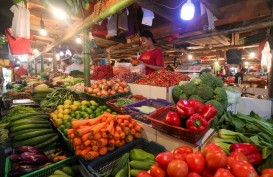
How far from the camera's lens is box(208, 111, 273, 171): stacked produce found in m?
1.57

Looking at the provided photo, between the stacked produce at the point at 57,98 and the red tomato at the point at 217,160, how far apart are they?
3733 mm

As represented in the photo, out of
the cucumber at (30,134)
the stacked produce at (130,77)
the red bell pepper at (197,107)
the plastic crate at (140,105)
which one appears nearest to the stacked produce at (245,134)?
the red bell pepper at (197,107)

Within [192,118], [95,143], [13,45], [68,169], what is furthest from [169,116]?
[13,45]

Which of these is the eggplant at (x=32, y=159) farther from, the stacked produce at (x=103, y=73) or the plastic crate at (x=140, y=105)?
the stacked produce at (x=103, y=73)

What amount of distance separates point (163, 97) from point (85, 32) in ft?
10.5

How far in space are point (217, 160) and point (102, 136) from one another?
54.8 inches

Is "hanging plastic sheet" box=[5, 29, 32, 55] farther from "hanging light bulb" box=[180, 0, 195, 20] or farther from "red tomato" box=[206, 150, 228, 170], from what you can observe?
"red tomato" box=[206, 150, 228, 170]

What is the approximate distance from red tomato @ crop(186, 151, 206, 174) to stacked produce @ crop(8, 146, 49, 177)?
2156 millimetres

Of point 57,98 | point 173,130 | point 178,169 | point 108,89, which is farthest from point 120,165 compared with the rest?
point 57,98

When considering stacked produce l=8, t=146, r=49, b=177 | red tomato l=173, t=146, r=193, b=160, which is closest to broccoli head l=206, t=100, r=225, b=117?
red tomato l=173, t=146, r=193, b=160

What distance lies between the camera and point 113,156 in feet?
6.89

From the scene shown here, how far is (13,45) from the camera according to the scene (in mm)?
6512

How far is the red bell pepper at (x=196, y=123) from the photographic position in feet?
5.31

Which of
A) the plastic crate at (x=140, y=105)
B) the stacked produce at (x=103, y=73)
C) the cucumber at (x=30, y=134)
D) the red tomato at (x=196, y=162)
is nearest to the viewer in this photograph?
the red tomato at (x=196, y=162)
